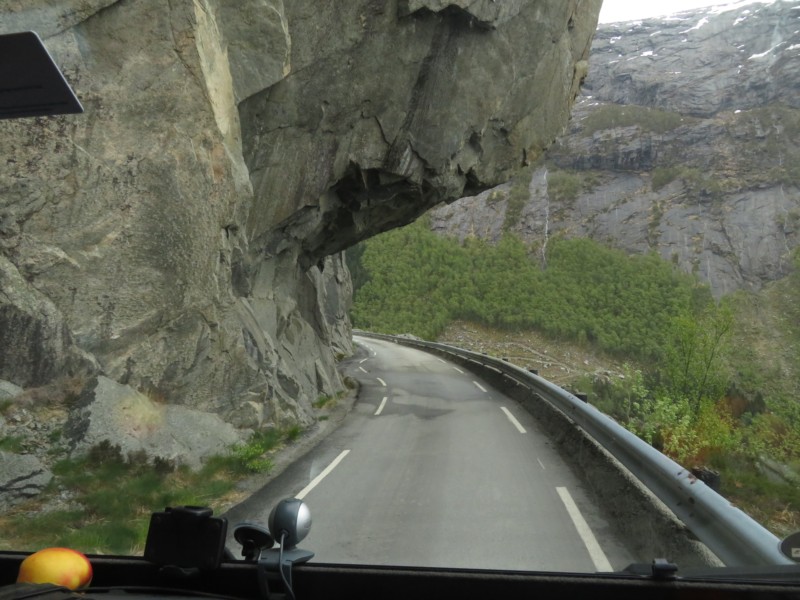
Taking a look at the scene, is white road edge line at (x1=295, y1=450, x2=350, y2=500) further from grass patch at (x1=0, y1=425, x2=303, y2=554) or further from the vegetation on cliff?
the vegetation on cliff

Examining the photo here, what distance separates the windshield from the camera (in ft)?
19.9

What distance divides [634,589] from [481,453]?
806 cm

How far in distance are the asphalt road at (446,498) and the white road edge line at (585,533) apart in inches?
0.4

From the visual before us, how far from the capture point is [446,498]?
23.9 ft

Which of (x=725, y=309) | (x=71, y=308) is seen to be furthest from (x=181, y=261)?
(x=725, y=309)

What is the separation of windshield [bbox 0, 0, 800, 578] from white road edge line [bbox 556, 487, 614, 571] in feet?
0.16

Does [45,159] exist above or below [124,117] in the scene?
below

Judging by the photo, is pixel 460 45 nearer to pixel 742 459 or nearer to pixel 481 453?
pixel 481 453

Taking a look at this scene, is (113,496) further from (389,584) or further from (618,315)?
(618,315)

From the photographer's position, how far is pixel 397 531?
20.0 ft

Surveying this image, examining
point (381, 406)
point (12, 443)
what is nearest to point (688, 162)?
point (381, 406)

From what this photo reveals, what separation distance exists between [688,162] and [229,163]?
5708 inches

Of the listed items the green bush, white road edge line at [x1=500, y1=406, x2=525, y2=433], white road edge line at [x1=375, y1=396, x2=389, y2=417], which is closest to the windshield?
white road edge line at [x1=500, y1=406, x2=525, y2=433]

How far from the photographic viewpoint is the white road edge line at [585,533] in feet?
16.8
